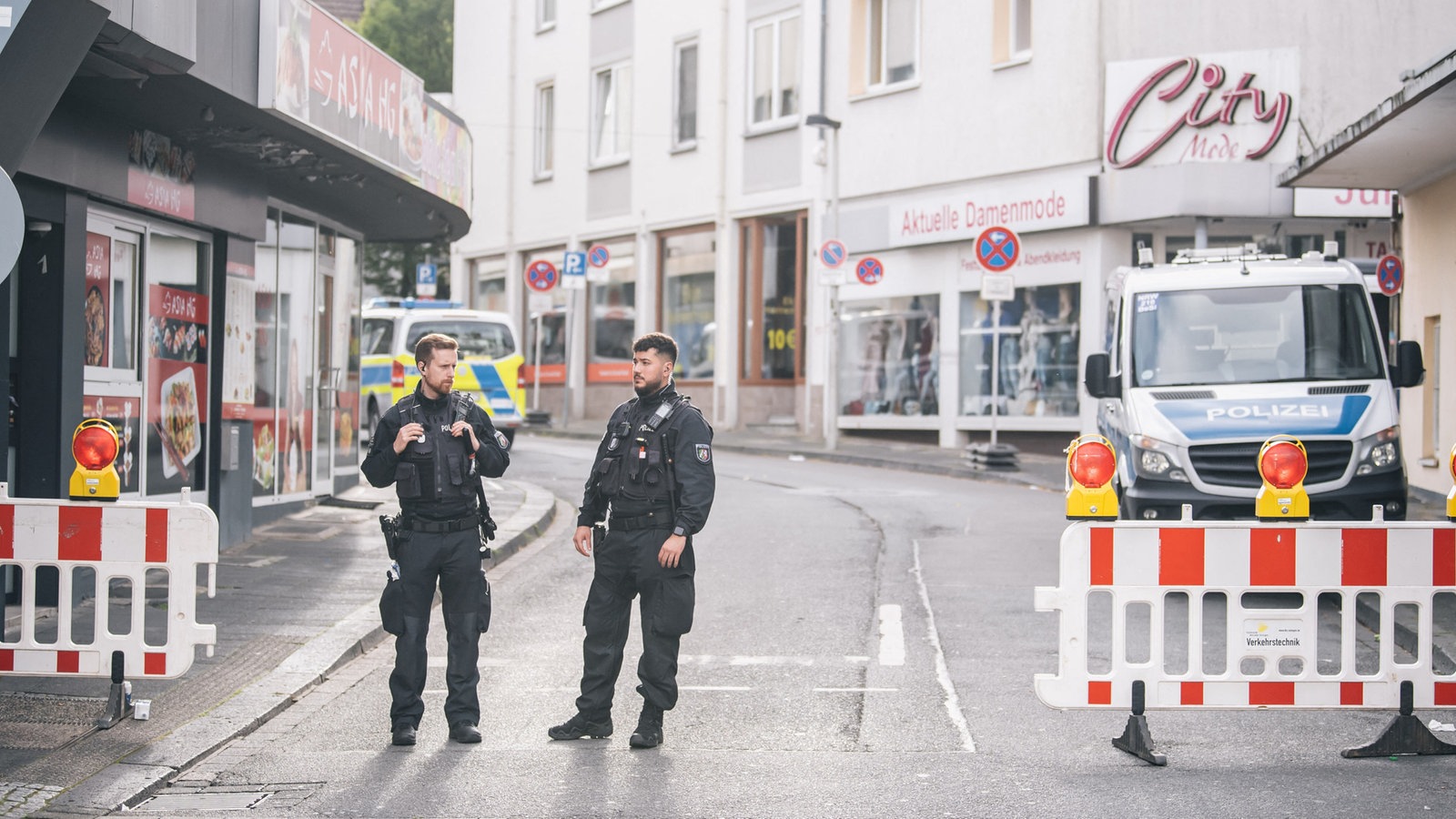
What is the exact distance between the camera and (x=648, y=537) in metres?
7.30

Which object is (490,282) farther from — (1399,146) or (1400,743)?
(1400,743)

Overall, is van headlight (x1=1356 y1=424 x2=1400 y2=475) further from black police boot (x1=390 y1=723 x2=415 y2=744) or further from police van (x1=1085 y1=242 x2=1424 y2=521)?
black police boot (x1=390 y1=723 x2=415 y2=744)

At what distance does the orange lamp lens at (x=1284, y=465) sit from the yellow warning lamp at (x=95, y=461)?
4.78 metres

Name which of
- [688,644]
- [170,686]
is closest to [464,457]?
[170,686]

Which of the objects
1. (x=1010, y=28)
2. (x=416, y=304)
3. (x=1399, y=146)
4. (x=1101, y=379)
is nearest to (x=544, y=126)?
(x=416, y=304)

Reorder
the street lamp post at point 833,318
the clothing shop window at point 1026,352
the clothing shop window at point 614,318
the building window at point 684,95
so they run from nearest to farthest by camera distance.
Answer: the clothing shop window at point 1026,352
the street lamp post at point 833,318
the building window at point 684,95
the clothing shop window at point 614,318

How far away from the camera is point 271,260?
14.7m

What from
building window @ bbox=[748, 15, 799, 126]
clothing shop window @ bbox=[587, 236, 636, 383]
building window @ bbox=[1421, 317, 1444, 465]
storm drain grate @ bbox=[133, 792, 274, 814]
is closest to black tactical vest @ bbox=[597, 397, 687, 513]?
storm drain grate @ bbox=[133, 792, 274, 814]

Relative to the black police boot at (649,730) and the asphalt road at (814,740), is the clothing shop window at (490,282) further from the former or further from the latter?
the black police boot at (649,730)

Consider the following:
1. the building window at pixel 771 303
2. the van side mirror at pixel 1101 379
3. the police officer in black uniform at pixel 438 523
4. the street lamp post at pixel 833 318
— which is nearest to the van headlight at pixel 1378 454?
the van side mirror at pixel 1101 379

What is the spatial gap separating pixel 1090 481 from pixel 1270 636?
1012 mm

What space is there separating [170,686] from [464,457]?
1964 mm

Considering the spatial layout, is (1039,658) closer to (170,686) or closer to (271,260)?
(170,686)

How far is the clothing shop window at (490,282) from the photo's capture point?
40.6 m
